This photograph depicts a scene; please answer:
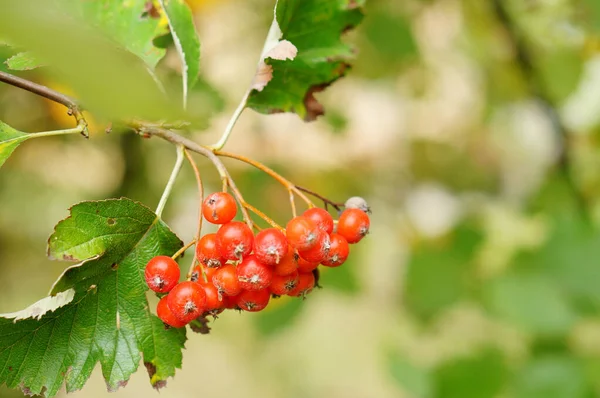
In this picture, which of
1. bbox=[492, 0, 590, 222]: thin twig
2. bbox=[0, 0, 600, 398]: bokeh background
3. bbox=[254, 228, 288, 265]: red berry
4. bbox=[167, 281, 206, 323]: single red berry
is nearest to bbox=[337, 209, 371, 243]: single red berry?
bbox=[254, 228, 288, 265]: red berry

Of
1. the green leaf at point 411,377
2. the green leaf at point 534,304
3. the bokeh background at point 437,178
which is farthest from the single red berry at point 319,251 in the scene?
the green leaf at point 411,377

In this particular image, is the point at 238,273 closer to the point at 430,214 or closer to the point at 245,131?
the point at 245,131

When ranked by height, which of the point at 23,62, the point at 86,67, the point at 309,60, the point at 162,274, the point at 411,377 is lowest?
the point at 411,377

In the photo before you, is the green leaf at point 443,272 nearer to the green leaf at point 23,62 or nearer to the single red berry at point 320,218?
the single red berry at point 320,218

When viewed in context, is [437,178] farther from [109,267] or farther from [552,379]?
[109,267]

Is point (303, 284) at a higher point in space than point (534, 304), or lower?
higher

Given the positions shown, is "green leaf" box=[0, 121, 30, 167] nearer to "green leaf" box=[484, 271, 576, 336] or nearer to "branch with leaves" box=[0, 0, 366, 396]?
"branch with leaves" box=[0, 0, 366, 396]

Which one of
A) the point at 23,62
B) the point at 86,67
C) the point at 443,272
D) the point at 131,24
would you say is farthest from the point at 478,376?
the point at 86,67
